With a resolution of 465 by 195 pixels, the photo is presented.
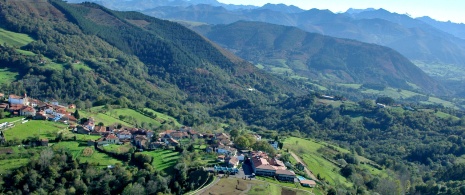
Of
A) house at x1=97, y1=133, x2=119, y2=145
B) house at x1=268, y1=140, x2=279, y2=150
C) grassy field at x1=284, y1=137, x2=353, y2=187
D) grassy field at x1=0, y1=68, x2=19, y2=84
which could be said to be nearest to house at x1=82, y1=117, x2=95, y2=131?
house at x1=97, y1=133, x2=119, y2=145

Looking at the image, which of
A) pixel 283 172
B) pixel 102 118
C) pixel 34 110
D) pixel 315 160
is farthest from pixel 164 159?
pixel 315 160

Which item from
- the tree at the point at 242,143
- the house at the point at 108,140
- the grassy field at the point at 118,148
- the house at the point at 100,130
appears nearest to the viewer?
the grassy field at the point at 118,148

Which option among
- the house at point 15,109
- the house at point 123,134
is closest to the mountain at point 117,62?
the house at point 15,109

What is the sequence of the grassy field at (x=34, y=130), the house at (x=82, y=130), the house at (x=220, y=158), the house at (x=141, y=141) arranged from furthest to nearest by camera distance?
the house at (x=82, y=130)
the house at (x=141, y=141)
the grassy field at (x=34, y=130)
the house at (x=220, y=158)

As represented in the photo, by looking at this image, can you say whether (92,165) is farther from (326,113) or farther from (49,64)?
(326,113)

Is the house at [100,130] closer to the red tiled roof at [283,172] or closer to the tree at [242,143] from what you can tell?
the tree at [242,143]

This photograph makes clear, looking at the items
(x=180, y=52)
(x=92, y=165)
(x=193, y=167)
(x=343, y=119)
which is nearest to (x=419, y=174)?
(x=343, y=119)

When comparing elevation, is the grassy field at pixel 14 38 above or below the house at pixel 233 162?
above
